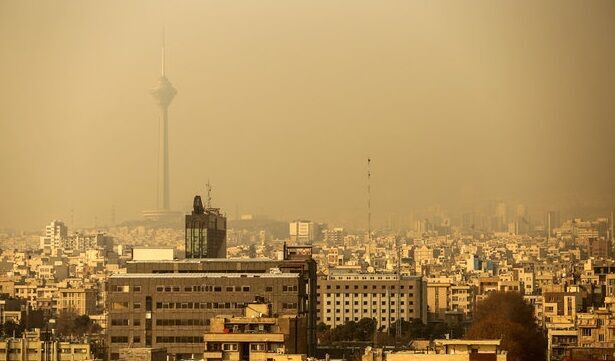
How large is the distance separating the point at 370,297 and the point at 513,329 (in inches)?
1390

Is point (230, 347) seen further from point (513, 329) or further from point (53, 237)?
point (53, 237)

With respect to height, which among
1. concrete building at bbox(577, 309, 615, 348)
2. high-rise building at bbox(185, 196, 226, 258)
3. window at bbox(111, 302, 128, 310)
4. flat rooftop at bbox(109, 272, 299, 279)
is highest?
high-rise building at bbox(185, 196, 226, 258)

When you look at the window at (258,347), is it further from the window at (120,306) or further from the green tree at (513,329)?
the window at (120,306)

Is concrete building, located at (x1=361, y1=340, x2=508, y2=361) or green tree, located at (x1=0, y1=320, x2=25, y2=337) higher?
concrete building, located at (x1=361, y1=340, x2=508, y2=361)

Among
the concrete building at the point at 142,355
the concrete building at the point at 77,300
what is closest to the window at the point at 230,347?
the concrete building at the point at 142,355

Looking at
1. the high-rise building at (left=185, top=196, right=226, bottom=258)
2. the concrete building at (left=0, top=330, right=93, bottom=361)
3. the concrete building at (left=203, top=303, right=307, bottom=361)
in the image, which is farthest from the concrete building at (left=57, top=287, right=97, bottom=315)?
the concrete building at (left=203, top=303, right=307, bottom=361)

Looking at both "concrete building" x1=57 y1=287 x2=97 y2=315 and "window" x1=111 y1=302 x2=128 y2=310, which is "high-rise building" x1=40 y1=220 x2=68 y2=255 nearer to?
"concrete building" x1=57 y1=287 x2=97 y2=315

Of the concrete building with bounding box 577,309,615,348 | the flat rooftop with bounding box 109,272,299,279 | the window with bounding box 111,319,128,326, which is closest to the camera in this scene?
the concrete building with bounding box 577,309,615,348

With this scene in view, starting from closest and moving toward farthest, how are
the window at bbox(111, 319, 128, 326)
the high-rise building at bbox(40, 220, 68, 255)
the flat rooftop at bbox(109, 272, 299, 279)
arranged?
the window at bbox(111, 319, 128, 326), the flat rooftop at bbox(109, 272, 299, 279), the high-rise building at bbox(40, 220, 68, 255)

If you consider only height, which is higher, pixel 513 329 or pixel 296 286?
pixel 296 286

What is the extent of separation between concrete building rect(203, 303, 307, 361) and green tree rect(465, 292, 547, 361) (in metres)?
4.92

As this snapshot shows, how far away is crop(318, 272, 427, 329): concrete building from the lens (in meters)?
86.2

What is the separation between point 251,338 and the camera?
39375 mm

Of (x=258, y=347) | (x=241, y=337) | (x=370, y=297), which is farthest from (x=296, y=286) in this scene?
(x=370, y=297)
